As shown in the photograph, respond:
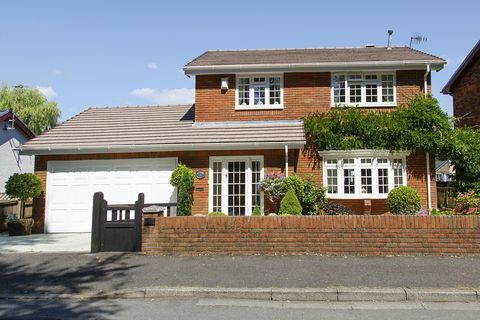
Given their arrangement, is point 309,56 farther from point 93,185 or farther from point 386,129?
point 93,185

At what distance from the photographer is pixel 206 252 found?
29.8 feet

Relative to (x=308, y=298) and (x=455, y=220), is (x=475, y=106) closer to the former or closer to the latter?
(x=455, y=220)

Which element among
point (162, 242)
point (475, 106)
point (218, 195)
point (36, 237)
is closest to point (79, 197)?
point (36, 237)

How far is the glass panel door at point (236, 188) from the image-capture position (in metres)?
13.5

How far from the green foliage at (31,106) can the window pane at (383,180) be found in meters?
36.6

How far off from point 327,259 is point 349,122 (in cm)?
632

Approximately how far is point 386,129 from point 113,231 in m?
8.91

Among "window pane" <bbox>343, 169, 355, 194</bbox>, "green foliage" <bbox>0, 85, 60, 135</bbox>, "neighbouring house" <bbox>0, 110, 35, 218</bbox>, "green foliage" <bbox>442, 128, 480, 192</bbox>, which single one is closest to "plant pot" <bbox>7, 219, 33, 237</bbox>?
"neighbouring house" <bbox>0, 110, 35, 218</bbox>

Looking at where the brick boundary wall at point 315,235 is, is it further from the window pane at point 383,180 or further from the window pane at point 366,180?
the window pane at point 383,180

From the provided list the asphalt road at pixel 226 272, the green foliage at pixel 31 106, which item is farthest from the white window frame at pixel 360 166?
the green foliage at pixel 31 106

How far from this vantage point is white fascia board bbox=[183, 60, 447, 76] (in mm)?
14086

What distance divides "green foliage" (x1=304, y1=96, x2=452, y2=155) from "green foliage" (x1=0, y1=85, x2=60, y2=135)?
115ft

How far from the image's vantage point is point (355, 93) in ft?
48.2

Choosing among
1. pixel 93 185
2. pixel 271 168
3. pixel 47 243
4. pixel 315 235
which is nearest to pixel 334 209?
pixel 271 168
